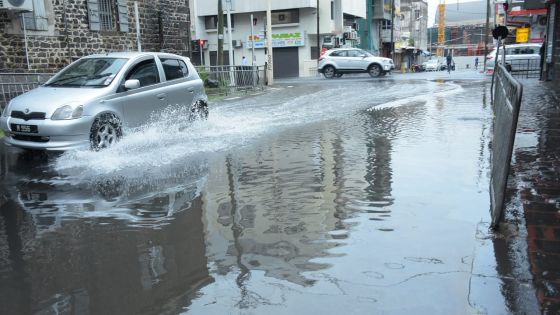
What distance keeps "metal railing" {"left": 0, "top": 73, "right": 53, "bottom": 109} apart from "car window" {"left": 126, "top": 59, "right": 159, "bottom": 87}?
196 inches

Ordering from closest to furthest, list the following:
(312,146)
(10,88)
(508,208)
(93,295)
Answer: (93,295)
(508,208)
(312,146)
(10,88)

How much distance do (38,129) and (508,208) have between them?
21.4 ft

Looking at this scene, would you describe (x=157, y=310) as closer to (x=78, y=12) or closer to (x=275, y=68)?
(x=78, y=12)

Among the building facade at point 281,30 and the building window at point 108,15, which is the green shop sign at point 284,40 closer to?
the building facade at point 281,30

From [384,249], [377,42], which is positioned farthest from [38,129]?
[377,42]

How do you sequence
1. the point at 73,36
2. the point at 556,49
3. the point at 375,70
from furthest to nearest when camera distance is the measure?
1. the point at 375,70
2. the point at 556,49
3. the point at 73,36

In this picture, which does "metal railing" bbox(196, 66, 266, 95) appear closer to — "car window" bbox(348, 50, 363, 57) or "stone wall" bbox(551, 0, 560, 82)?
"car window" bbox(348, 50, 363, 57)

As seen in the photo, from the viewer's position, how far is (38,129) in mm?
7941

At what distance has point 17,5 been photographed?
15.7m

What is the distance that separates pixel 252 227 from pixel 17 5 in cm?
1399

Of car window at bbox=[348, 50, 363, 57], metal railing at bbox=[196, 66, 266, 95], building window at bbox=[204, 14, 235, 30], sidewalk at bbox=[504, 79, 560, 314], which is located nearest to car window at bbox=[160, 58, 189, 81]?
sidewalk at bbox=[504, 79, 560, 314]

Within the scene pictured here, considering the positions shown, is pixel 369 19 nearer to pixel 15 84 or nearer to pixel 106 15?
pixel 106 15

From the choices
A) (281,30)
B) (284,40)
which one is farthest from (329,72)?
(281,30)

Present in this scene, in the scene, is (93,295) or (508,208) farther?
(508,208)
